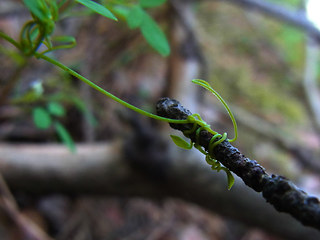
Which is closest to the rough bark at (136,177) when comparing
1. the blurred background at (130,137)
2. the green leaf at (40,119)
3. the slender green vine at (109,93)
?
the blurred background at (130,137)

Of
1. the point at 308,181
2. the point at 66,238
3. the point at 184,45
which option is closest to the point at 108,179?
the point at 66,238

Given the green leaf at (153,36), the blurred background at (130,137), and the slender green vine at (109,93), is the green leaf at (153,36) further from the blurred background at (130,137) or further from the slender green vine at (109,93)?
the slender green vine at (109,93)

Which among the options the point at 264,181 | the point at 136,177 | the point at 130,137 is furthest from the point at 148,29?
the point at 136,177

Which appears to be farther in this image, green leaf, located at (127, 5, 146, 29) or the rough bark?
the rough bark

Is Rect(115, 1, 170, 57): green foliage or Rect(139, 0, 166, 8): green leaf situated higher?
Rect(139, 0, 166, 8): green leaf

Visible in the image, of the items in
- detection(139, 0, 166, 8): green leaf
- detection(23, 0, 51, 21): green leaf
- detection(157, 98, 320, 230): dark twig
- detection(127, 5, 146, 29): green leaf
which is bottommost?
detection(157, 98, 320, 230): dark twig

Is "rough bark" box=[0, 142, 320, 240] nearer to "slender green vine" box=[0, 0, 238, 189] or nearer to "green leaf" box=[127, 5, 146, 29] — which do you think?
"green leaf" box=[127, 5, 146, 29]

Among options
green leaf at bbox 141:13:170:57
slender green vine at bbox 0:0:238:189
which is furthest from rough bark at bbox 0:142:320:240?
slender green vine at bbox 0:0:238:189
